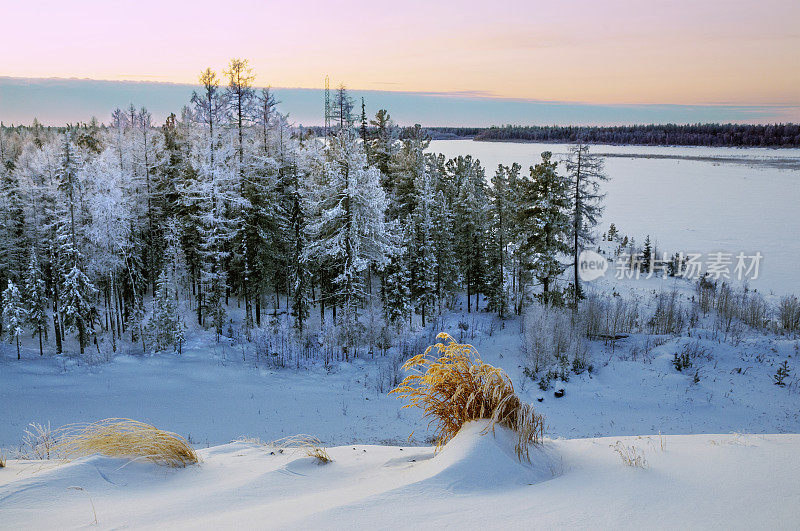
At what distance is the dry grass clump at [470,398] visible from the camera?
17.5 feet

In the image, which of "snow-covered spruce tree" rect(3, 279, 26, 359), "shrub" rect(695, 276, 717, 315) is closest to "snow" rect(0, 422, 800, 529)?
"snow-covered spruce tree" rect(3, 279, 26, 359)

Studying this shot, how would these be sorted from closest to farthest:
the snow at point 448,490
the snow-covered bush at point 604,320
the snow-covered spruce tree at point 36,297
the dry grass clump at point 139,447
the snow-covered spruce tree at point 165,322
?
the snow at point 448,490, the dry grass clump at point 139,447, the snow-covered spruce tree at point 165,322, the snow-covered bush at point 604,320, the snow-covered spruce tree at point 36,297

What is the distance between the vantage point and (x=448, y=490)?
3932 millimetres

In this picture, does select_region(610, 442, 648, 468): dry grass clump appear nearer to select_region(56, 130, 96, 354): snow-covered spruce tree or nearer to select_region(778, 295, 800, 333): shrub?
select_region(56, 130, 96, 354): snow-covered spruce tree

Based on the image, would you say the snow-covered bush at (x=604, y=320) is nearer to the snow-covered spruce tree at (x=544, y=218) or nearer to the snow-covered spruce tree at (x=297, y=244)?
the snow-covered spruce tree at (x=544, y=218)

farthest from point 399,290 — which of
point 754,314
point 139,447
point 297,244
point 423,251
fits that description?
point 139,447

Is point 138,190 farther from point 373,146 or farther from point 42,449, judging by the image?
point 42,449

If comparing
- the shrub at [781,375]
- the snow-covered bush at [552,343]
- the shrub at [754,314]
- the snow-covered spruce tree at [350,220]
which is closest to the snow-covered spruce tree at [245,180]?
the snow-covered spruce tree at [350,220]

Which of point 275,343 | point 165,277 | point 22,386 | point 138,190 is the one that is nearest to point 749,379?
point 275,343

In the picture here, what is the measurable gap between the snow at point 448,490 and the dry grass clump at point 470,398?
0.23 metres

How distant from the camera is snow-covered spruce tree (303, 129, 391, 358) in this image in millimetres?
27406

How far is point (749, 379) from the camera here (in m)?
20.8

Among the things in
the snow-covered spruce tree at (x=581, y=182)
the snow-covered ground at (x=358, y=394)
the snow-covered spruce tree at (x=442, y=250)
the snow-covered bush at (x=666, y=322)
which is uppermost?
the snow-covered spruce tree at (x=581, y=182)

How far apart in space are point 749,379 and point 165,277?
96.9ft
